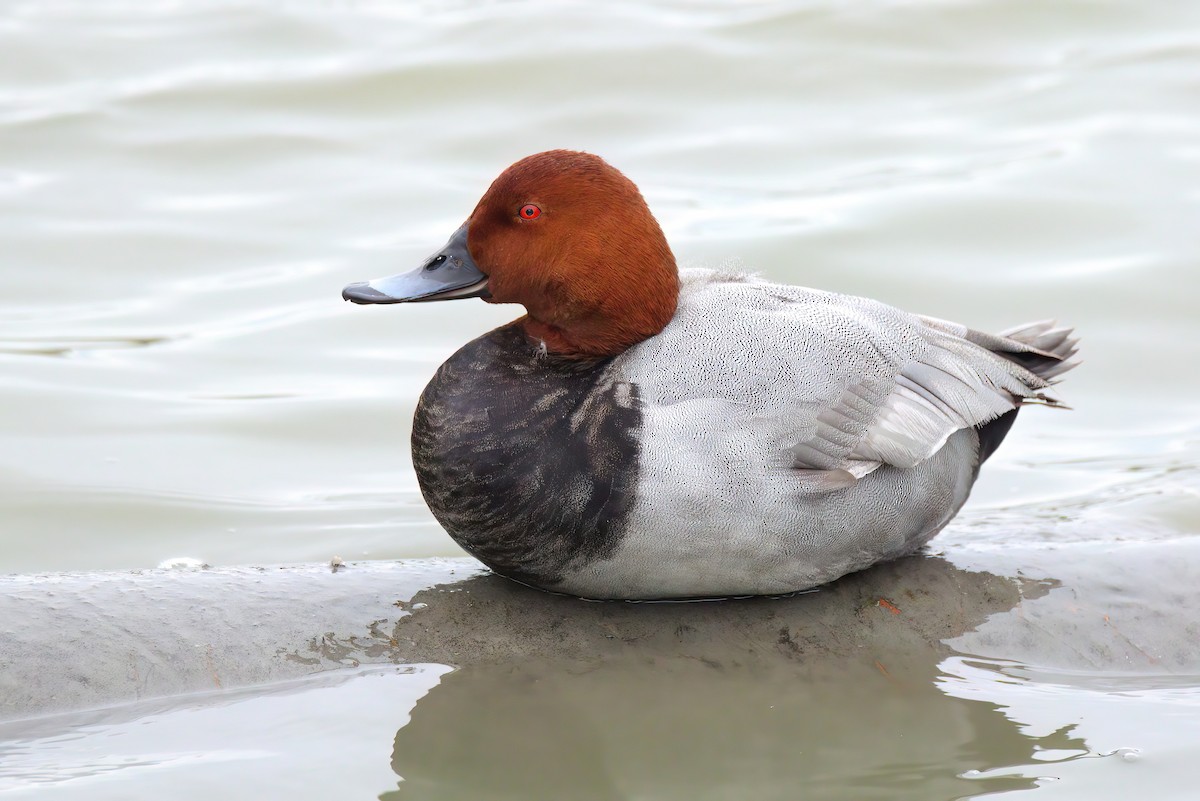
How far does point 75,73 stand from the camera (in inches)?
377

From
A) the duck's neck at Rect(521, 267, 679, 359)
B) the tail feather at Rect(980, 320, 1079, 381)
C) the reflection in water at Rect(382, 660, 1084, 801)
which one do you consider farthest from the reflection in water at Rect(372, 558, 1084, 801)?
the tail feather at Rect(980, 320, 1079, 381)

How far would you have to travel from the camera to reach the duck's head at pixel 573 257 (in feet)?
11.2

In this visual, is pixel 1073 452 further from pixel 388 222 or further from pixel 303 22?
pixel 303 22

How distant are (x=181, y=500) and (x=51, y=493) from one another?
461 millimetres

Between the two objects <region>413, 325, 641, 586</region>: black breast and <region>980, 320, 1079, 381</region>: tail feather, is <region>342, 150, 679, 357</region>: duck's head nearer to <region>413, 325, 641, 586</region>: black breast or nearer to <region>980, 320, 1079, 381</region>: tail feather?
<region>413, 325, 641, 586</region>: black breast

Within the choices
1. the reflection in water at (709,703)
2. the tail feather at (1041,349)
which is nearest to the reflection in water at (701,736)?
the reflection in water at (709,703)

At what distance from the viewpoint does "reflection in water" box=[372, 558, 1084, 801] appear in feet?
9.63

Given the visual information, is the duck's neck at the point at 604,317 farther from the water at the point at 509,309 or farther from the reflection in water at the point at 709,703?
the water at the point at 509,309

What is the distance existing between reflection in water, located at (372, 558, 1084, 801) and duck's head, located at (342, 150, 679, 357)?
2.13ft

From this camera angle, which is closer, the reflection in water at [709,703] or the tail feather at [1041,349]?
the reflection in water at [709,703]

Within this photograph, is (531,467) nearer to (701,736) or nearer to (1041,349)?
(701,736)

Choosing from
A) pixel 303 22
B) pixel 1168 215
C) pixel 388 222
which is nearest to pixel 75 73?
pixel 303 22

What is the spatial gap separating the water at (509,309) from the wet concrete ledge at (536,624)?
0.29 feet

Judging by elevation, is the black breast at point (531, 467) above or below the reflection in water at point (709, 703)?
above
